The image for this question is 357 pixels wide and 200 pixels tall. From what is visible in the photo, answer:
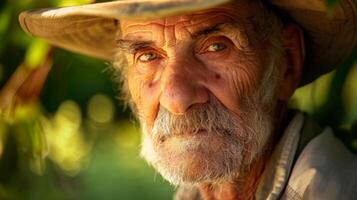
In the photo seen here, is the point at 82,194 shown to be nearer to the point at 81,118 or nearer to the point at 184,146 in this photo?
the point at 81,118

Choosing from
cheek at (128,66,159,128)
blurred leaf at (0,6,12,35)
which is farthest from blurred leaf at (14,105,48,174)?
cheek at (128,66,159,128)

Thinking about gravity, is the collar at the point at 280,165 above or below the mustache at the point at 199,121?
below

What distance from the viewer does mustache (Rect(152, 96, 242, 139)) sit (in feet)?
9.40

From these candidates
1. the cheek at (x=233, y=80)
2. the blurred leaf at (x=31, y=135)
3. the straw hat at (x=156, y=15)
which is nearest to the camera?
the straw hat at (x=156, y=15)

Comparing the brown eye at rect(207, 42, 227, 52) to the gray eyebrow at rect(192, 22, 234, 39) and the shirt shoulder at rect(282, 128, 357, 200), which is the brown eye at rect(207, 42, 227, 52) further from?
the shirt shoulder at rect(282, 128, 357, 200)

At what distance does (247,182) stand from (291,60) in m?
0.31

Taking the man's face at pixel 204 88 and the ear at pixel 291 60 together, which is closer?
Answer: the man's face at pixel 204 88

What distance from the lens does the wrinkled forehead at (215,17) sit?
2877 millimetres

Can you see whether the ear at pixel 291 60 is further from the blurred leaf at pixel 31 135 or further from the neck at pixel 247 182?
the blurred leaf at pixel 31 135

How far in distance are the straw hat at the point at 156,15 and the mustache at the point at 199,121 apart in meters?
0.27

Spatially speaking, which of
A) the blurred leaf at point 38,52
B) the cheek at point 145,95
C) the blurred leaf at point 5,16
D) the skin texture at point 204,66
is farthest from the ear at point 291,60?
the blurred leaf at point 5,16

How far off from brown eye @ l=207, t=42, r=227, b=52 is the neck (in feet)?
0.81

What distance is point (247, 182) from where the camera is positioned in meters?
3.02

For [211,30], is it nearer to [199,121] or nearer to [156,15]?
[199,121]
